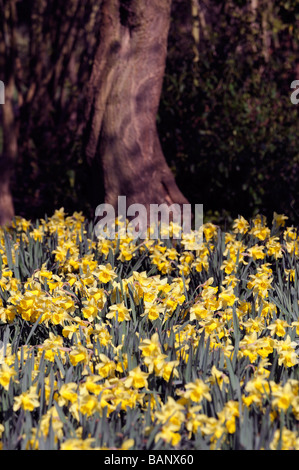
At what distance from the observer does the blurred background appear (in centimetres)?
585

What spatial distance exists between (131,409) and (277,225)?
2182mm

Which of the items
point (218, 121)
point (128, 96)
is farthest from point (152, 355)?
point (218, 121)

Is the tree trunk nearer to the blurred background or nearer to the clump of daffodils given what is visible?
the blurred background

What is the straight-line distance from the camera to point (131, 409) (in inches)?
85.4

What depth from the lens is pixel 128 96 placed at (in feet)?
15.4

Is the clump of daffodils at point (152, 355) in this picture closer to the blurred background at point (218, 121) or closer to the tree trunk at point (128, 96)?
the tree trunk at point (128, 96)

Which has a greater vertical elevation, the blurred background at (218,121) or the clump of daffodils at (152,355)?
the blurred background at (218,121)

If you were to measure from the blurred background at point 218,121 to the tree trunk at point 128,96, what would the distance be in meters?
0.84

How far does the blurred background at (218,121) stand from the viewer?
19.2 feet

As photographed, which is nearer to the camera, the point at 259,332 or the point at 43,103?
the point at 259,332

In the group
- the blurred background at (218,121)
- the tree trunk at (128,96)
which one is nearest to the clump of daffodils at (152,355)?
the tree trunk at (128,96)

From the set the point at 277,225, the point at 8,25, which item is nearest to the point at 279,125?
the point at 277,225

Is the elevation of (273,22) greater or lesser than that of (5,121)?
greater

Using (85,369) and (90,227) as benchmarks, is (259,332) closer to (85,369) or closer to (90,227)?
(85,369)
